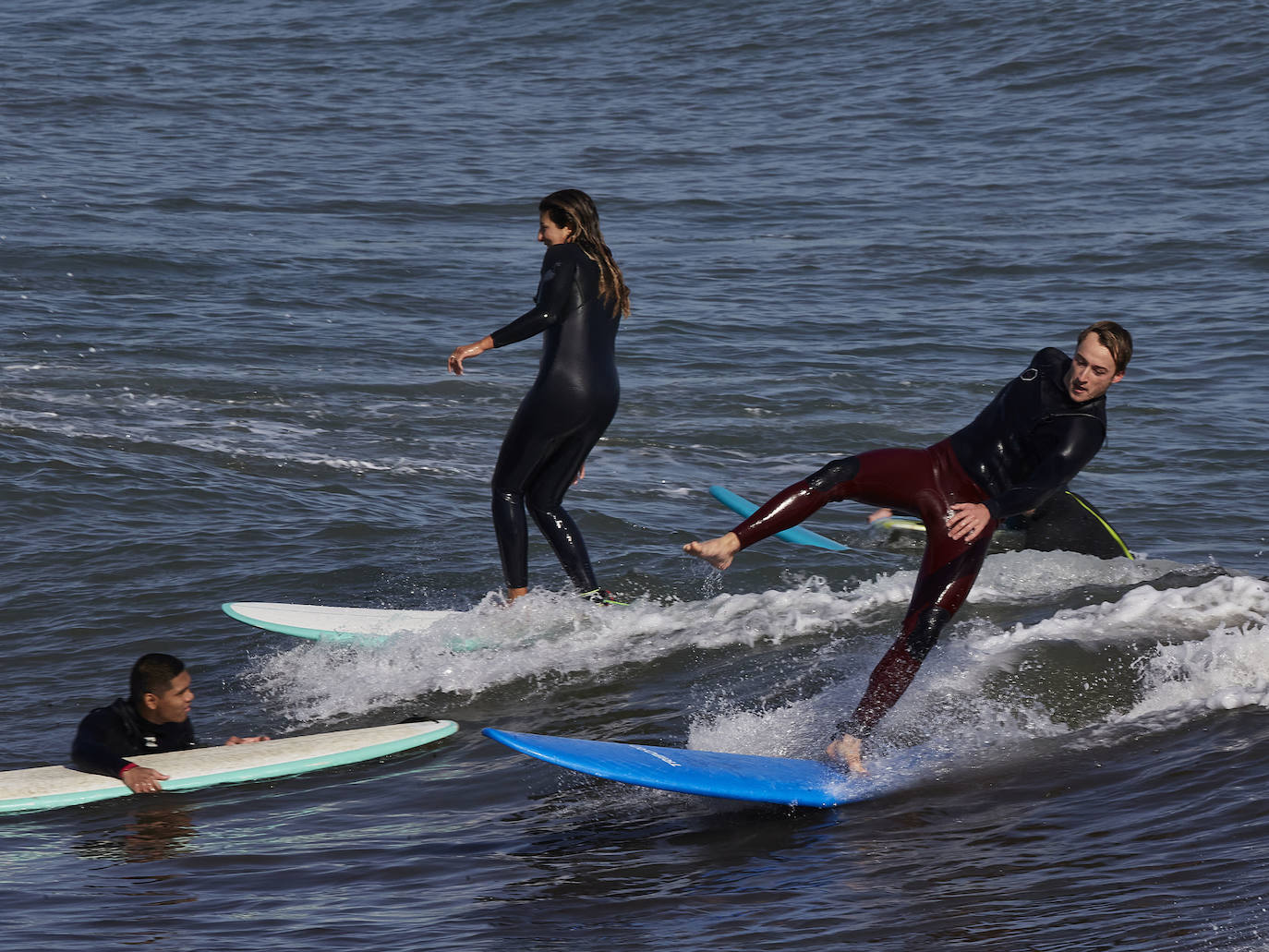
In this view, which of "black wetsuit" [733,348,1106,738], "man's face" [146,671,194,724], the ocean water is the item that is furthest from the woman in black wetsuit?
"black wetsuit" [733,348,1106,738]

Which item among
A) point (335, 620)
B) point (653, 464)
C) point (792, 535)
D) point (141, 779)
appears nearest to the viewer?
point (141, 779)

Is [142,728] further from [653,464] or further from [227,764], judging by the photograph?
[653,464]

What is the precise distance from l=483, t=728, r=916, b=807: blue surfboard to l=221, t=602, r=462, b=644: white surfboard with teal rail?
7.81ft

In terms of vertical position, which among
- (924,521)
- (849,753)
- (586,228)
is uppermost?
(586,228)

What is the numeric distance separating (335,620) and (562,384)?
178cm

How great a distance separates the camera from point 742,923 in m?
4.51

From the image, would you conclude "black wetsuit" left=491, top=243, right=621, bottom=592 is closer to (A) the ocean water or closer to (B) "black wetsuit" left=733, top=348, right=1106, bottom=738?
(A) the ocean water

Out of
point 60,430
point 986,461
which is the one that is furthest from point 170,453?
point 986,461

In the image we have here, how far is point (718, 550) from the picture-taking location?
16.5ft

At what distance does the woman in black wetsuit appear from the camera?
276 inches

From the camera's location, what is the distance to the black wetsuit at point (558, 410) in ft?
23.1

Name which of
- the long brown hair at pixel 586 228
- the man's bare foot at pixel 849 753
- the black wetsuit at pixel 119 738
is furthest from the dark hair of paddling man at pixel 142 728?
the long brown hair at pixel 586 228

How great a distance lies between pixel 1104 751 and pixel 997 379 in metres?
8.19

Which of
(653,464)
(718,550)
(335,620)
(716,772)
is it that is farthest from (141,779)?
(653,464)
